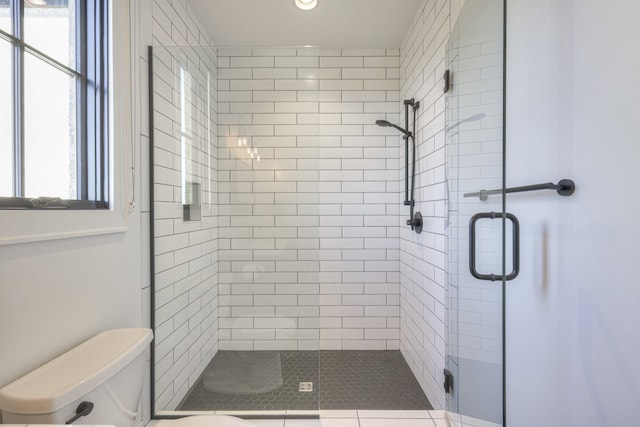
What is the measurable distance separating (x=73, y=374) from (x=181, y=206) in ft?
3.26

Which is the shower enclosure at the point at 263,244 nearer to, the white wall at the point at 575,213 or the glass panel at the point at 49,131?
the white wall at the point at 575,213

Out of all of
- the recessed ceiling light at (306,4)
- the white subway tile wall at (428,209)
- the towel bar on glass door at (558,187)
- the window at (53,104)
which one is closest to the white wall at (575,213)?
the towel bar on glass door at (558,187)

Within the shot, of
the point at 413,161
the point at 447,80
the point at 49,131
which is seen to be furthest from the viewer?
the point at 413,161

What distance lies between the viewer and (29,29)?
0.93 meters

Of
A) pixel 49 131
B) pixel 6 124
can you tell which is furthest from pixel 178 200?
pixel 6 124

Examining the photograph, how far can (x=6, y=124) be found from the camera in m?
0.86

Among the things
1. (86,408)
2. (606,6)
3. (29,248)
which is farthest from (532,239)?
(29,248)

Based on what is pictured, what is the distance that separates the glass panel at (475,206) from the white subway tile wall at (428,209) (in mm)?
135

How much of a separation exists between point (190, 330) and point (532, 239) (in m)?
1.79

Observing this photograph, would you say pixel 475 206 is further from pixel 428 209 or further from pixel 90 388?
pixel 90 388

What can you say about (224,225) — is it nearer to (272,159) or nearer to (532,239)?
(272,159)

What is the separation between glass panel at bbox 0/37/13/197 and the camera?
847 millimetres

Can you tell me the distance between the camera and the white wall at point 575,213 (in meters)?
0.73

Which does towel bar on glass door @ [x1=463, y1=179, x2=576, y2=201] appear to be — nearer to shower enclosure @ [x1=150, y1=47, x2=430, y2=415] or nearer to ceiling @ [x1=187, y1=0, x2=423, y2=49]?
shower enclosure @ [x1=150, y1=47, x2=430, y2=415]
